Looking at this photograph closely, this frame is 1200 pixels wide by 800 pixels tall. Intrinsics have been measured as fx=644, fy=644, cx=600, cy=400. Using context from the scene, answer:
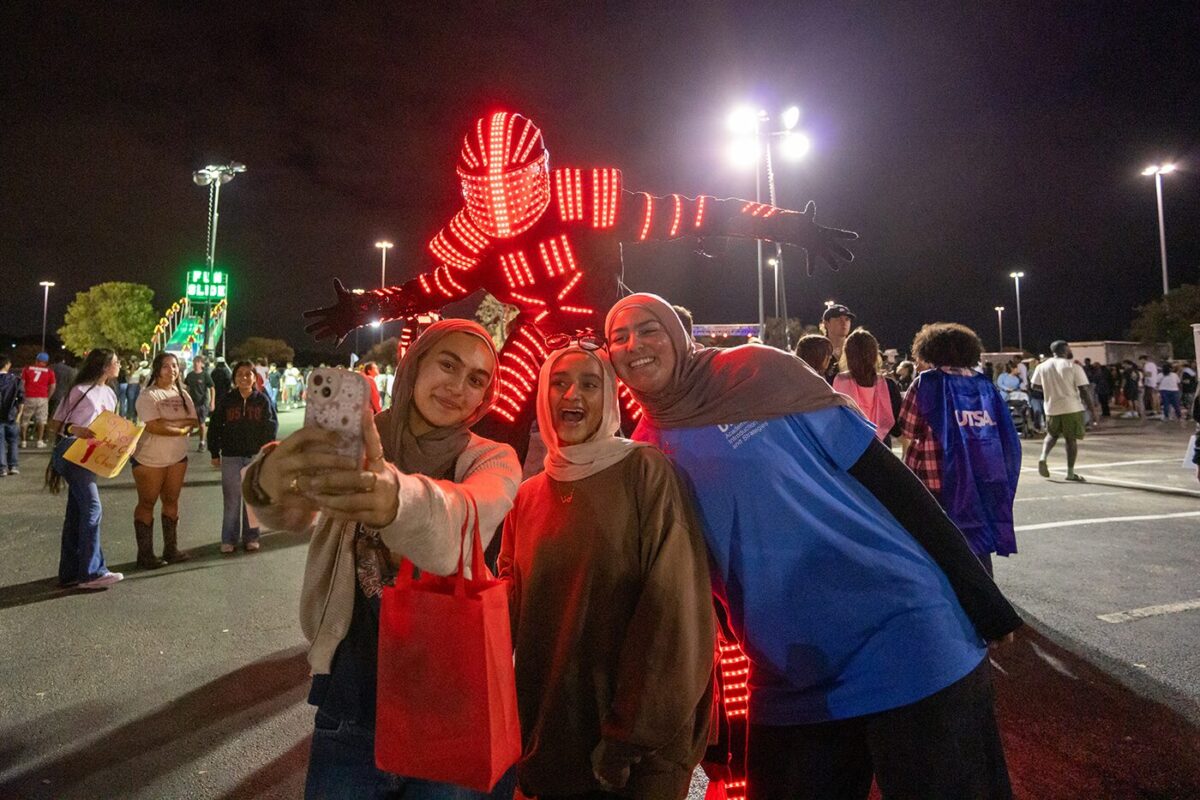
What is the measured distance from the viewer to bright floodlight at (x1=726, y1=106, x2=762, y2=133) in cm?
1323

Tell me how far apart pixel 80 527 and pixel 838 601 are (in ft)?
18.6

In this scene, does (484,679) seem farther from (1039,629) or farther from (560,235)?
(1039,629)

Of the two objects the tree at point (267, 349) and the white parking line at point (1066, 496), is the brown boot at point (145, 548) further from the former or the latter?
the tree at point (267, 349)

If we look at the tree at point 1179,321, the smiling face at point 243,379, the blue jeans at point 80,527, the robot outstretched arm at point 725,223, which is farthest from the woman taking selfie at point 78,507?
the tree at point 1179,321

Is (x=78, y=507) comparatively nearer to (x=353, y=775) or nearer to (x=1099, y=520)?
(x=353, y=775)

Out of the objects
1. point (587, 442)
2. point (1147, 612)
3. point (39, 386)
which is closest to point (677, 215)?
point (587, 442)

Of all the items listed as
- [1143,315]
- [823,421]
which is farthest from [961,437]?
[1143,315]

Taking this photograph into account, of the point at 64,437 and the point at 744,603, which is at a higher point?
the point at 64,437

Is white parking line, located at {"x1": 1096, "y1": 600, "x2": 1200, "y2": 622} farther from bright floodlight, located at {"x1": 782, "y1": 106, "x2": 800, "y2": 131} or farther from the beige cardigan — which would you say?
bright floodlight, located at {"x1": 782, "y1": 106, "x2": 800, "y2": 131}

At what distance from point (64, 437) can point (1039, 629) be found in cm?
720

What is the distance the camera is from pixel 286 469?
1.08 meters

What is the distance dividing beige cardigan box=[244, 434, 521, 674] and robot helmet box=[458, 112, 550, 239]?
1866 millimetres

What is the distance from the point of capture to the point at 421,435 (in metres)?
1.65

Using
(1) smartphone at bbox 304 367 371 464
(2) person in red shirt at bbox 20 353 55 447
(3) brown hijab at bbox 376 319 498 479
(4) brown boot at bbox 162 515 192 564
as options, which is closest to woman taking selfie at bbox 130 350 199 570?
(4) brown boot at bbox 162 515 192 564
